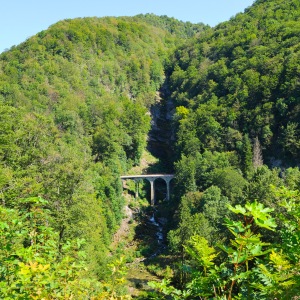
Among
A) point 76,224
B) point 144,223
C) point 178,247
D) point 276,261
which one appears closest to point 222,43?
point 144,223

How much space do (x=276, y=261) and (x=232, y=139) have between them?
60.4 metres

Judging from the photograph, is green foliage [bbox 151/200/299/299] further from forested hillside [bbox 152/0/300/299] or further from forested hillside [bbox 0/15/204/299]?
forested hillside [bbox 152/0/300/299]

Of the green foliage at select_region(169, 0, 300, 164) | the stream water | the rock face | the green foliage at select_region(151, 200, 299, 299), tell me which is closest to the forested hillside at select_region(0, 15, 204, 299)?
the green foliage at select_region(151, 200, 299, 299)

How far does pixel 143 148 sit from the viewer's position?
3088 inches

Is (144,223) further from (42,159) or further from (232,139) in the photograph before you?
(42,159)

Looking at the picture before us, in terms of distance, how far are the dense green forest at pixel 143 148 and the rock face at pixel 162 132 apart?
148 inches

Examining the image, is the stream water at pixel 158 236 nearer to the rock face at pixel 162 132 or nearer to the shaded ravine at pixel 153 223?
the shaded ravine at pixel 153 223

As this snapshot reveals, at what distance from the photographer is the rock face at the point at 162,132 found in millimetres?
82319

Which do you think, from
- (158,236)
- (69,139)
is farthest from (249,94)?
(69,139)

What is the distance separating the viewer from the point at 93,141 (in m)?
64.4

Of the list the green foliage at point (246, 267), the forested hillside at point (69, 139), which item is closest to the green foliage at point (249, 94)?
the forested hillside at point (69, 139)

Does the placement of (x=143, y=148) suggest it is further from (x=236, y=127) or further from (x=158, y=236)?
(x=158, y=236)

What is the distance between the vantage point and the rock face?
8232cm

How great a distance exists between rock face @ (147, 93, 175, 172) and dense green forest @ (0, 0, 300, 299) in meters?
3.75
